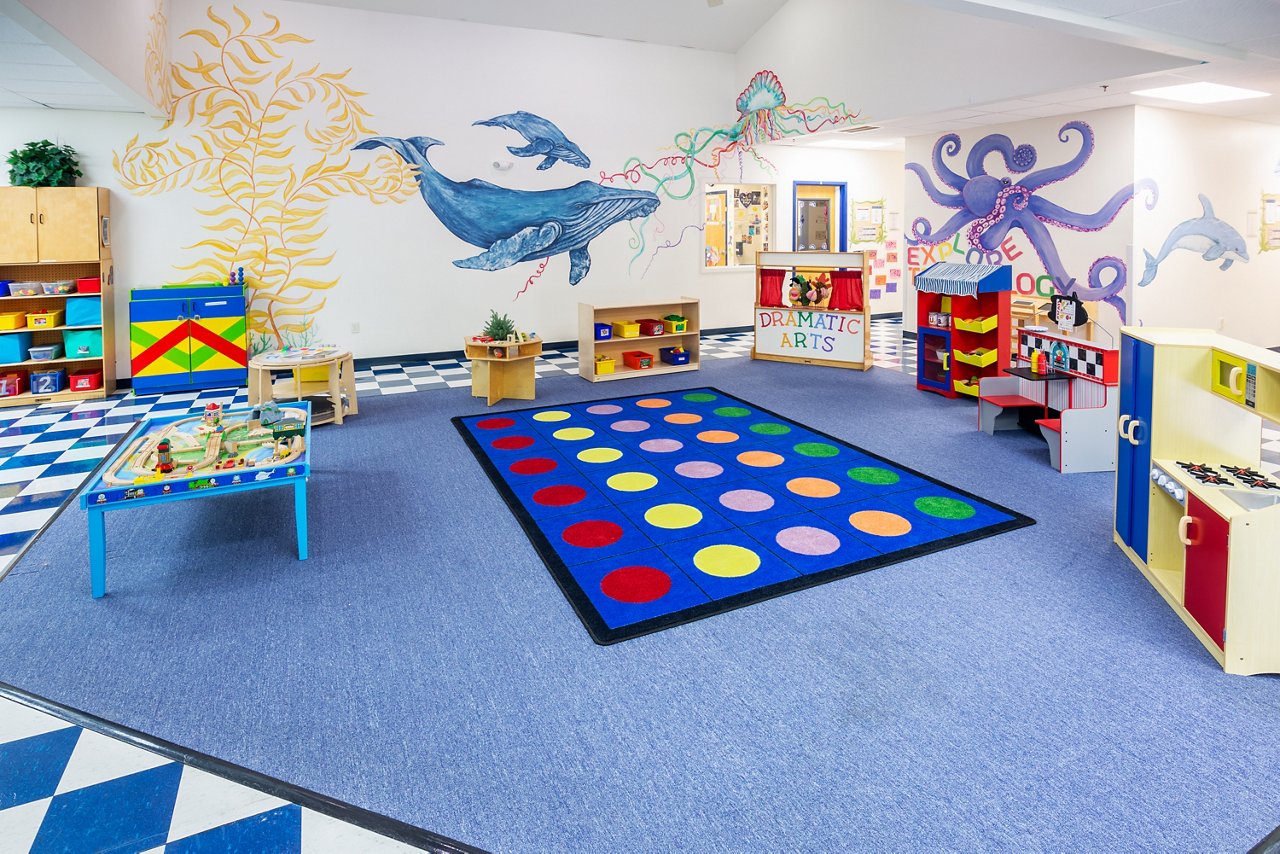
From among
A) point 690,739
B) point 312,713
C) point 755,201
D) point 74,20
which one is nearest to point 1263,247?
point 755,201

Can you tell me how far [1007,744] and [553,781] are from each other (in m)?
1.42

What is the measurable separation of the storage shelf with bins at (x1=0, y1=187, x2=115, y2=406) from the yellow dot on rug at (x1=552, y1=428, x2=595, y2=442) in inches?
193

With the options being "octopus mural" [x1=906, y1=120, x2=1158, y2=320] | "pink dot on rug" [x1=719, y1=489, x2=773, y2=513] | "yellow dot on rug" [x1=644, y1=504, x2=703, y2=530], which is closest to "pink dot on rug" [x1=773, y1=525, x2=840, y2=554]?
"pink dot on rug" [x1=719, y1=489, x2=773, y2=513]

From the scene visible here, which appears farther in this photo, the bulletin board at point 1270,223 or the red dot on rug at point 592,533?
the bulletin board at point 1270,223

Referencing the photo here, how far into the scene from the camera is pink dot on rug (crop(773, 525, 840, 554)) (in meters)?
3.86

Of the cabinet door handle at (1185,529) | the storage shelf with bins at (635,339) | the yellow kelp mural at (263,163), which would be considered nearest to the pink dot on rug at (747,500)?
the cabinet door handle at (1185,529)

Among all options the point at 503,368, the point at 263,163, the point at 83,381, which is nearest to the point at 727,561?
the point at 503,368

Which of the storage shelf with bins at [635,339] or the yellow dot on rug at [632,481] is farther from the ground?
the storage shelf with bins at [635,339]

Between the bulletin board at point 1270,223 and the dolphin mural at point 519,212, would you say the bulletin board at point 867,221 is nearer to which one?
the dolphin mural at point 519,212

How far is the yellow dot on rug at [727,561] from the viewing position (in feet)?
11.9

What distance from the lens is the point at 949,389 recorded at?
23.4 ft

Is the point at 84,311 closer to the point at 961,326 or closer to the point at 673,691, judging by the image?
the point at 673,691

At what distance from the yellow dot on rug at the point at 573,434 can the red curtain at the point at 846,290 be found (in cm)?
392

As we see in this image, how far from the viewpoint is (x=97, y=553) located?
342 cm
